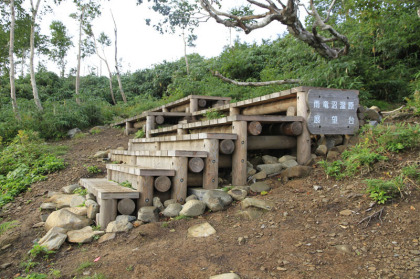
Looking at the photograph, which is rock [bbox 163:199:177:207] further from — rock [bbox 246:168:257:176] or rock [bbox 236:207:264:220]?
rock [bbox 246:168:257:176]

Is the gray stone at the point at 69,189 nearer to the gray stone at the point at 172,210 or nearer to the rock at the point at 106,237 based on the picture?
the rock at the point at 106,237

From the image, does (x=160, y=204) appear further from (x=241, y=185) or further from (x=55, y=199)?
(x=55, y=199)

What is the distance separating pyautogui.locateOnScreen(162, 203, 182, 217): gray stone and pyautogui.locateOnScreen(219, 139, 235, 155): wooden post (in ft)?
3.25

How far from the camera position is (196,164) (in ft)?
13.0

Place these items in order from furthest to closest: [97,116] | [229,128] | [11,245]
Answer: [97,116] < [229,128] < [11,245]

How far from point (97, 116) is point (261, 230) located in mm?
10824

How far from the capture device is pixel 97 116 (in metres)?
12.2

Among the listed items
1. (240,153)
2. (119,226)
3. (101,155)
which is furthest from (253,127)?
(101,155)

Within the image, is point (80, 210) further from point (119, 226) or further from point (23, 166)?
point (23, 166)

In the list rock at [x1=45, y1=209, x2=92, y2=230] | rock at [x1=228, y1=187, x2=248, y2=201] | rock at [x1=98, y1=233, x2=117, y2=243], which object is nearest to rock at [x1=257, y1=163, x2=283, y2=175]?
rock at [x1=228, y1=187, x2=248, y2=201]

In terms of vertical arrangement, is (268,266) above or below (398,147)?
below

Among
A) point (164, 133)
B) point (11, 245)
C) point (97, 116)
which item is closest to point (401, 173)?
point (11, 245)

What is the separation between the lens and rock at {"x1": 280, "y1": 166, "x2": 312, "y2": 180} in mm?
4148

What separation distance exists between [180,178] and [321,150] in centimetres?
233
